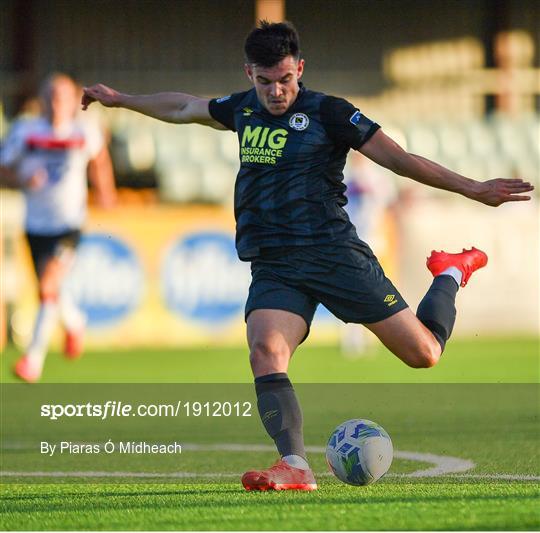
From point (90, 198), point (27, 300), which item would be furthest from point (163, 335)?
point (90, 198)

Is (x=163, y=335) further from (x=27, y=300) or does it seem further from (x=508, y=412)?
(x=508, y=412)

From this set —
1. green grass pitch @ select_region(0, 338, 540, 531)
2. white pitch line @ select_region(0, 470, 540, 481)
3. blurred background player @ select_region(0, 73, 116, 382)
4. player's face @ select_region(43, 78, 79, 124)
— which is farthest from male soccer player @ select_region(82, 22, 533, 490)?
player's face @ select_region(43, 78, 79, 124)

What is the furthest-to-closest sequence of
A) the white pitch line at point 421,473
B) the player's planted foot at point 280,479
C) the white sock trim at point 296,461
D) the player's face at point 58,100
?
the player's face at point 58,100 → the white pitch line at point 421,473 → the white sock trim at point 296,461 → the player's planted foot at point 280,479

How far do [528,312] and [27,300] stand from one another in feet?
21.6

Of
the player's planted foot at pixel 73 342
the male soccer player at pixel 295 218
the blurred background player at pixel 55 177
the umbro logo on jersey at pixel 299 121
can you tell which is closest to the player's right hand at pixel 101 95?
the male soccer player at pixel 295 218

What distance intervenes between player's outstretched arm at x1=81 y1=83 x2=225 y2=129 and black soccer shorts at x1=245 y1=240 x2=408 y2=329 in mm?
875

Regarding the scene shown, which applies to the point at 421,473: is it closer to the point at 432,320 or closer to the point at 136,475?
→ the point at 432,320

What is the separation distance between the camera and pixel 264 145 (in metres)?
6.46

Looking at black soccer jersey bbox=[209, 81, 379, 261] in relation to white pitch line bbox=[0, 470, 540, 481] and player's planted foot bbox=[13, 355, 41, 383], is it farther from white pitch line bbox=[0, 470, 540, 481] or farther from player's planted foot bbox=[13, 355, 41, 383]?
player's planted foot bbox=[13, 355, 41, 383]

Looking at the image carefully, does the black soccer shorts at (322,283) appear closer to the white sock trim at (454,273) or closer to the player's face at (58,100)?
the white sock trim at (454,273)

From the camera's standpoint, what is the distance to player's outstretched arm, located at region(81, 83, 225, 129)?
23.0 ft

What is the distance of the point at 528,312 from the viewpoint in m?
18.9

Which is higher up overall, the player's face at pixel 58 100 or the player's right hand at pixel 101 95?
the player's face at pixel 58 100

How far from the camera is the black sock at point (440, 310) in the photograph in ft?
23.2
